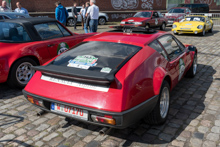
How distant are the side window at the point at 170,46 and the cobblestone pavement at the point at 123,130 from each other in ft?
2.95

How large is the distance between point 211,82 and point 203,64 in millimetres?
1659

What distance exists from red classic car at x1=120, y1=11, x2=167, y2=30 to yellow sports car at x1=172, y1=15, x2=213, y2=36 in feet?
6.75

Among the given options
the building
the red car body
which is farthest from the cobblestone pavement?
the building

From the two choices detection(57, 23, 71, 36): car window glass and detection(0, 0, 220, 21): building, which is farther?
detection(0, 0, 220, 21): building

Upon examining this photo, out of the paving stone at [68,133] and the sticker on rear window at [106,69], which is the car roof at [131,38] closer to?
the sticker on rear window at [106,69]

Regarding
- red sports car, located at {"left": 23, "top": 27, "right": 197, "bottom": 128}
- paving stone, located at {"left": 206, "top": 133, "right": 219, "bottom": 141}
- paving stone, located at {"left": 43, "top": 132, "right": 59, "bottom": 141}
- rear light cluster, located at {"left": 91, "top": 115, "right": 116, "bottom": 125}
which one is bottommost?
paving stone, located at {"left": 206, "top": 133, "right": 219, "bottom": 141}

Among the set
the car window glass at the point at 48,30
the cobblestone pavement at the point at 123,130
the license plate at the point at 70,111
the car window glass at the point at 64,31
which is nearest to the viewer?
the license plate at the point at 70,111

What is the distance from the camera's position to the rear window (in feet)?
10.6

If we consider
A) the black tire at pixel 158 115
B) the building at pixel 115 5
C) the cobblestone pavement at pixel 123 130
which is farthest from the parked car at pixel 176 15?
the black tire at pixel 158 115

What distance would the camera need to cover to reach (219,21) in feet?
66.5

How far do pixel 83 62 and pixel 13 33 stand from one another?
2.77 metres

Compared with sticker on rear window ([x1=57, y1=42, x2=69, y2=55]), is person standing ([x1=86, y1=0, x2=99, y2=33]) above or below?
above

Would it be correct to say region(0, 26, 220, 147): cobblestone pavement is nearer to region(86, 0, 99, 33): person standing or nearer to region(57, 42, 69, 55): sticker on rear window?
region(57, 42, 69, 55): sticker on rear window

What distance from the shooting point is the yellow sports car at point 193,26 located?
12927mm
